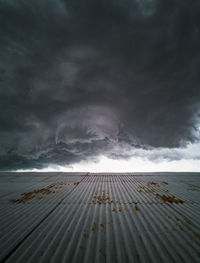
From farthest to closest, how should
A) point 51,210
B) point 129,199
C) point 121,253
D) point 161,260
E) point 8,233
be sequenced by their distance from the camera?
point 129,199
point 51,210
point 8,233
point 121,253
point 161,260

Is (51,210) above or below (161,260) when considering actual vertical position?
above

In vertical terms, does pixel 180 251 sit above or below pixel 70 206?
below

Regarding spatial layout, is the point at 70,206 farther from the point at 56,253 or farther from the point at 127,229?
the point at 127,229

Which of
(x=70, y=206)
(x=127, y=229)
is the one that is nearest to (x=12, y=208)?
(x=70, y=206)

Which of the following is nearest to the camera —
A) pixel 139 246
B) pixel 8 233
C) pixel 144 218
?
pixel 139 246

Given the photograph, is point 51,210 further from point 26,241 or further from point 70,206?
point 26,241

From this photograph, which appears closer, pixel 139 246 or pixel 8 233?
pixel 139 246

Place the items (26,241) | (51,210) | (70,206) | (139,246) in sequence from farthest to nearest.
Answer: (70,206) → (51,210) → (26,241) → (139,246)

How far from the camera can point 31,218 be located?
16.7 ft

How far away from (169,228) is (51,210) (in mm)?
5477

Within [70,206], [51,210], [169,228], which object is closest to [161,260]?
[169,228]

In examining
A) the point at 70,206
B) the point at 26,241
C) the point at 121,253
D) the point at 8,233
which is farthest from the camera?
the point at 70,206

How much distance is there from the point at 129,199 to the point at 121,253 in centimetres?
416

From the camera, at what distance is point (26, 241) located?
374cm
